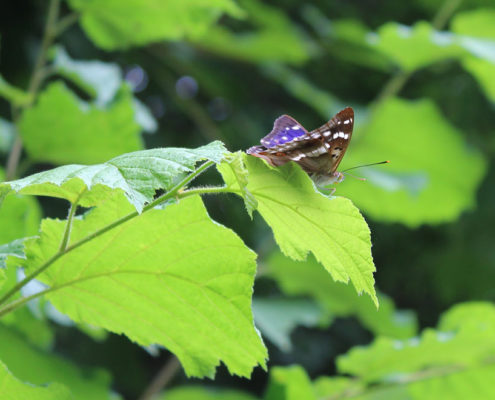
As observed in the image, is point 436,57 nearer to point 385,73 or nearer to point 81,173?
point 385,73

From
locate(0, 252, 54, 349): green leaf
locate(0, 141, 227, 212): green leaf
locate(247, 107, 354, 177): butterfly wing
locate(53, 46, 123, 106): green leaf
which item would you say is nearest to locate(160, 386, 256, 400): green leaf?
locate(0, 252, 54, 349): green leaf

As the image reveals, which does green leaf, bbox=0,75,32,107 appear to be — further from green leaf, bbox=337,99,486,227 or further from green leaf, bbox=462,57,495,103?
green leaf, bbox=462,57,495,103

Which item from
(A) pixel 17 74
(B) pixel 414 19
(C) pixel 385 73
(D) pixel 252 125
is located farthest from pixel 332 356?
(A) pixel 17 74

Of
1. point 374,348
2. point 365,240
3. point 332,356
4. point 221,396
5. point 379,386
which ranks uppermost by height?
point 365,240

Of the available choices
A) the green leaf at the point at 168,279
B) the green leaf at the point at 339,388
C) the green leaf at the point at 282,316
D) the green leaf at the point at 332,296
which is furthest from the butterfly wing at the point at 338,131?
the green leaf at the point at 332,296

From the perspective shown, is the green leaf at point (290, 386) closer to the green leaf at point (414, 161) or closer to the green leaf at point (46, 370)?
the green leaf at point (46, 370)
